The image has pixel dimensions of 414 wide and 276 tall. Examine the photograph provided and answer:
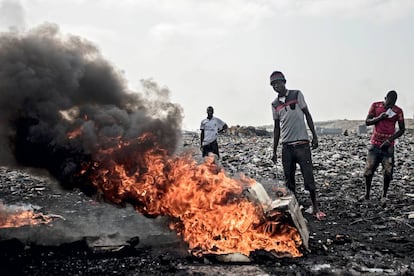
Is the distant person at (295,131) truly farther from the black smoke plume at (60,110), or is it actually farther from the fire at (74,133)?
the fire at (74,133)

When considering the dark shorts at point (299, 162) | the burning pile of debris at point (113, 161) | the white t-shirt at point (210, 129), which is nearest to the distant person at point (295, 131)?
the dark shorts at point (299, 162)

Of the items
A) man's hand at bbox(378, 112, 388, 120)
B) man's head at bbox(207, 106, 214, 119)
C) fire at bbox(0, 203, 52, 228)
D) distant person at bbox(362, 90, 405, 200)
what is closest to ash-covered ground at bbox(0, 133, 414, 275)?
fire at bbox(0, 203, 52, 228)

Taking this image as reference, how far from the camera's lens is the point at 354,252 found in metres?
4.66

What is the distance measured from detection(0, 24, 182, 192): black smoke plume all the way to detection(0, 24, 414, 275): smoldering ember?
0.01m

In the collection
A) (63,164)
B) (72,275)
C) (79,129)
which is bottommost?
(72,275)

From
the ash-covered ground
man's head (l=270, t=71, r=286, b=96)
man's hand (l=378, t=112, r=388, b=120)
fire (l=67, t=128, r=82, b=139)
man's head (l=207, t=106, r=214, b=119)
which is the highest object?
man's head (l=270, t=71, r=286, b=96)

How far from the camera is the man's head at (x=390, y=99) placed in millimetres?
7176

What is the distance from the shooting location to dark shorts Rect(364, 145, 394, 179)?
7238 millimetres

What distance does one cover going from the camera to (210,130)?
10.4m

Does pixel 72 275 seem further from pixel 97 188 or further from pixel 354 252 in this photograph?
pixel 354 252

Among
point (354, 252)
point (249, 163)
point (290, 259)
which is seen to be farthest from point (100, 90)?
point (249, 163)

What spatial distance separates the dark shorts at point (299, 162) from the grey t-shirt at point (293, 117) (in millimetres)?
148

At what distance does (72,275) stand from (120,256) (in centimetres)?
63

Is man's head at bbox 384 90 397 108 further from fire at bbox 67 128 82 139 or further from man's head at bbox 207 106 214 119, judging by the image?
fire at bbox 67 128 82 139
